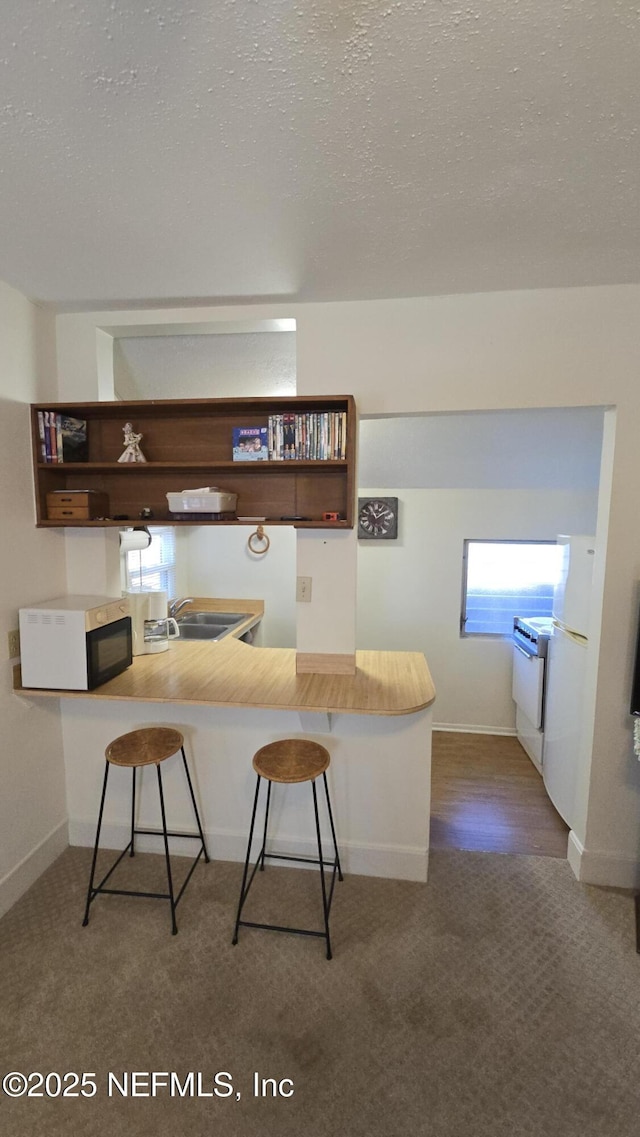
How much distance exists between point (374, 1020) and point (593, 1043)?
0.71 meters

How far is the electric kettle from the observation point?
247 centimetres

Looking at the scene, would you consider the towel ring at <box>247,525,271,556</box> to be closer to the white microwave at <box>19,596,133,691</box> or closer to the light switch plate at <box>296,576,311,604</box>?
the light switch plate at <box>296,576,311,604</box>

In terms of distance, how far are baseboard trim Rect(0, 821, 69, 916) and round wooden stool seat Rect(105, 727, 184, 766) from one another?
66cm

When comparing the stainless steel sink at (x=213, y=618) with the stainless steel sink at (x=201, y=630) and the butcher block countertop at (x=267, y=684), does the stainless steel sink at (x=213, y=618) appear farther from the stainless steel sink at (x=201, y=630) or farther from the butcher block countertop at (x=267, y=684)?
the butcher block countertop at (x=267, y=684)

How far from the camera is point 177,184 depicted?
1.31 m

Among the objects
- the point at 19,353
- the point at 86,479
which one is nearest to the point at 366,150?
the point at 19,353

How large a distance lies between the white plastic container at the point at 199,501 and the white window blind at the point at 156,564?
144 cm

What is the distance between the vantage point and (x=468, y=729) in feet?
13.2

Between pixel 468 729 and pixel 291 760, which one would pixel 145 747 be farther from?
pixel 468 729

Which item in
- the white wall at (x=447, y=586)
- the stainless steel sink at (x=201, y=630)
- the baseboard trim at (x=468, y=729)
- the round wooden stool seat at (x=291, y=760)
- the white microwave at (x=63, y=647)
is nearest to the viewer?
the round wooden stool seat at (x=291, y=760)

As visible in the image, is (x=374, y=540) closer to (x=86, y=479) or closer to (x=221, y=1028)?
(x=86, y=479)

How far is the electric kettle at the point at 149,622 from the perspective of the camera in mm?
2475

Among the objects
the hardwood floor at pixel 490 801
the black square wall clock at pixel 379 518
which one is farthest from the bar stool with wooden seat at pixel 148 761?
the black square wall clock at pixel 379 518

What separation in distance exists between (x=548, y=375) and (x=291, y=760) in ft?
6.34
